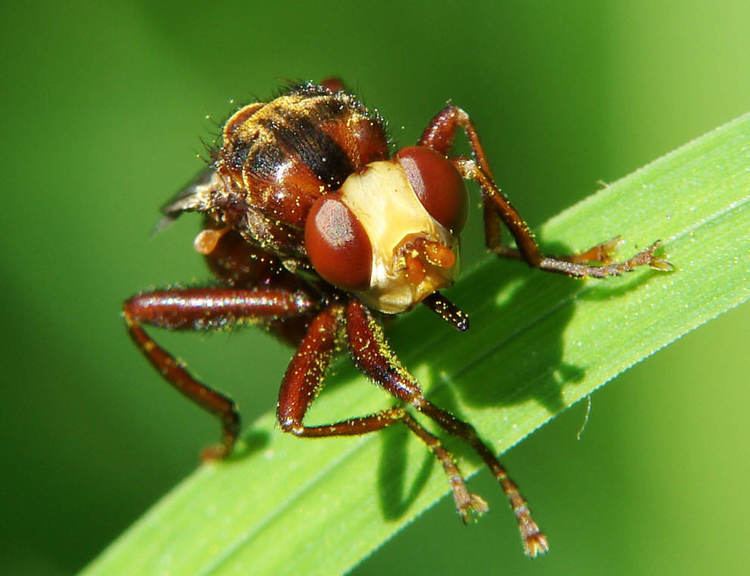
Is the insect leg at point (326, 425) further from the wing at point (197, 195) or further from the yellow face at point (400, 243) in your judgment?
the wing at point (197, 195)

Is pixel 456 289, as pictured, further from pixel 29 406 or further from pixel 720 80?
pixel 29 406

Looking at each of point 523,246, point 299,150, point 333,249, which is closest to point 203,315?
point 299,150

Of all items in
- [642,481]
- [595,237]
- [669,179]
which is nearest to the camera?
[669,179]

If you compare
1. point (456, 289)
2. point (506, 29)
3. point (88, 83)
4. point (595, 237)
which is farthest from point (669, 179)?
point (88, 83)

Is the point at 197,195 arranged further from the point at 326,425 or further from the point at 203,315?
the point at 326,425

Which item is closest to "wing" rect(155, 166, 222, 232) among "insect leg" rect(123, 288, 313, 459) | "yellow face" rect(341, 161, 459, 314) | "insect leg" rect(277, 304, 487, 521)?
"insect leg" rect(123, 288, 313, 459)

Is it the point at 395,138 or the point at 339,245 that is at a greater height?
the point at 339,245
